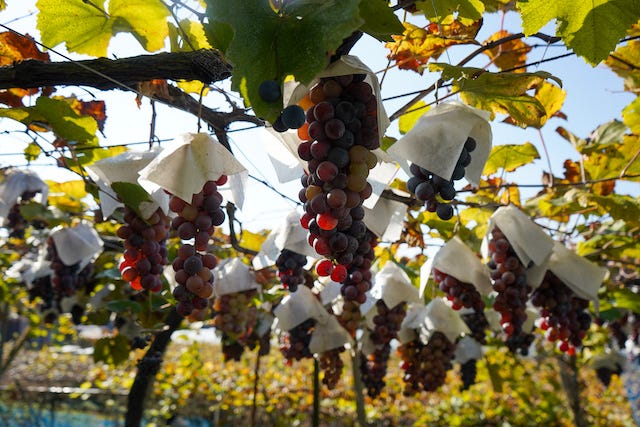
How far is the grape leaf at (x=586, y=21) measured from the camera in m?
0.93

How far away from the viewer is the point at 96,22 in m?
1.26

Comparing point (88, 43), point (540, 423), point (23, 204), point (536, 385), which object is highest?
point (23, 204)

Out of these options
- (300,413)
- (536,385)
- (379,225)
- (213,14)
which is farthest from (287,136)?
(536,385)

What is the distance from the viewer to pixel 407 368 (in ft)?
8.18

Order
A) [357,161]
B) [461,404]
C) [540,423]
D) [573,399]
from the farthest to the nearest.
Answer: [461,404]
[540,423]
[573,399]
[357,161]

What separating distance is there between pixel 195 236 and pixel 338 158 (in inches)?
15.7

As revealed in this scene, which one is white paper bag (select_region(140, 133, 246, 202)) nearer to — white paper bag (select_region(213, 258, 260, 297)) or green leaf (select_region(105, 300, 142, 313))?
white paper bag (select_region(213, 258, 260, 297))

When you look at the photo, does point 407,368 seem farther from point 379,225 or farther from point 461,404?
point 461,404

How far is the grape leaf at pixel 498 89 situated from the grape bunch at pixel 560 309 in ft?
2.96

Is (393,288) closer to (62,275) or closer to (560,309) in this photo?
(560,309)

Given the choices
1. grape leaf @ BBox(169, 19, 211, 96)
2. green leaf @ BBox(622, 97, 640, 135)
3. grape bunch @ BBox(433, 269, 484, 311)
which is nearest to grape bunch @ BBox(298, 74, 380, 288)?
grape leaf @ BBox(169, 19, 211, 96)

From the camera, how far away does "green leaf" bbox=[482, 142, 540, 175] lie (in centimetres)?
184

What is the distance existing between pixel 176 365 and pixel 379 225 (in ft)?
19.2

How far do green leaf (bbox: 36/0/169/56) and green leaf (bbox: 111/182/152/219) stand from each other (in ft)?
1.14
